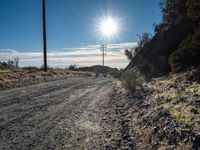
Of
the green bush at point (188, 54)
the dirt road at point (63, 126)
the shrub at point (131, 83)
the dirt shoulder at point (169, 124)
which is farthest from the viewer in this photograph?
the shrub at point (131, 83)

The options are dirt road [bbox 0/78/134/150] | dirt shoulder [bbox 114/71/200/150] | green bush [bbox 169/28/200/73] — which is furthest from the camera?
green bush [bbox 169/28/200/73]

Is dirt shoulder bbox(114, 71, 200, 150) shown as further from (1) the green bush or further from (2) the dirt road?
(1) the green bush

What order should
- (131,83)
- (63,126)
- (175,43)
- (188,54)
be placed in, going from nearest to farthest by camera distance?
(63,126), (188,54), (131,83), (175,43)

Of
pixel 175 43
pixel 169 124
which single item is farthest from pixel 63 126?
pixel 175 43

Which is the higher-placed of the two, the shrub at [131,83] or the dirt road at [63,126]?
the shrub at [131,83]

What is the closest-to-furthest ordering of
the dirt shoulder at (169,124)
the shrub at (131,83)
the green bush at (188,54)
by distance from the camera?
the dirt shoulder at (169,124) < the green bush at (188,54) < the shrub at (131,83)

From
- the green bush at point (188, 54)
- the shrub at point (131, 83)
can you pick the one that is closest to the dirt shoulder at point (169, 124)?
the green bush at point (188, 54)

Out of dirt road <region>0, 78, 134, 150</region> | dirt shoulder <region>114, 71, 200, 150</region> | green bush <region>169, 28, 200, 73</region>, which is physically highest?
green bush <region>169, 28, 200, 73</region>

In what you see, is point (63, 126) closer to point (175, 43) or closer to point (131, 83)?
point (131, 83)

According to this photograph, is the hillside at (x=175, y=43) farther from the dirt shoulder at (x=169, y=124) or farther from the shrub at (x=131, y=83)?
the dirt shoulder at (x=169, y=124)

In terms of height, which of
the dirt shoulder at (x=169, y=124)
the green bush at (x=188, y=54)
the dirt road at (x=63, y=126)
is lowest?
the dirt road at (x=63, y=126)

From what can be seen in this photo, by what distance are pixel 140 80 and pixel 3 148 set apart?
551 inches

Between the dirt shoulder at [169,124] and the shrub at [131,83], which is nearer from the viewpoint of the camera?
the dirt shoulder at [169,124]

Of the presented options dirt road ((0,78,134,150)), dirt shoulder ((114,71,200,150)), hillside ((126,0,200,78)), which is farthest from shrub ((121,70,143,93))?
dirt shoulder ((114,71,200,150))
